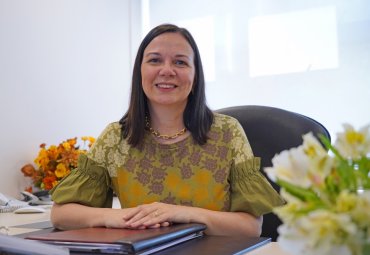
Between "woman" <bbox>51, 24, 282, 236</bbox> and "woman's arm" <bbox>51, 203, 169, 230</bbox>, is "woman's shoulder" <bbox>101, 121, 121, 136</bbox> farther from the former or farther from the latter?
"woman's arm" <bbox>51, 203, 169, 230</bbox>

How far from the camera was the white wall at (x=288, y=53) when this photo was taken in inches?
101

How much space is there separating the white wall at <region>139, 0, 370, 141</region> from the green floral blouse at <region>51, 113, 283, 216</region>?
1321 millimetres

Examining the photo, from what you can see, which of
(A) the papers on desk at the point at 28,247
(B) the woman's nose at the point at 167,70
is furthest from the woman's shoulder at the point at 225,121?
(A) the papers on desk at the point at 28,247

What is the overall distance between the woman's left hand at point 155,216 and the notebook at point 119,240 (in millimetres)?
80

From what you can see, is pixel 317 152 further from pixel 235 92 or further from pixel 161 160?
pixel 235 92

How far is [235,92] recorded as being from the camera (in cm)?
293

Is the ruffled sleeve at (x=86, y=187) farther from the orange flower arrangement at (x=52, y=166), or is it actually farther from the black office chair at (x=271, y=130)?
the orange flower arrangement at (x=52, y=166)

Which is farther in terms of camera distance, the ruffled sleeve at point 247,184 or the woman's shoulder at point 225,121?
the woman's shoulder at point 225,121

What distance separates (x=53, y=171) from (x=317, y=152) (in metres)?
1.94

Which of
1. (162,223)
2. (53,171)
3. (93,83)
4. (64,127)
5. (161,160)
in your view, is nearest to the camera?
(162,223)

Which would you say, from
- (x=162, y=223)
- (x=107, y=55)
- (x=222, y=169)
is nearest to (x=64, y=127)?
(x=107, y=55)

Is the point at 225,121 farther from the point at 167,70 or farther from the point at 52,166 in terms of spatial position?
the point at 52,166

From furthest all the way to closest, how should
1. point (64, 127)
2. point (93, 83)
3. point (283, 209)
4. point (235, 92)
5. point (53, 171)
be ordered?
1. point (235, 92)
2. point (93, 83)
3. point (64, 127)
4. point (53, 171)
5. point (283, 209)

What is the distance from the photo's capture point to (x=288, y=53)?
2766mm
